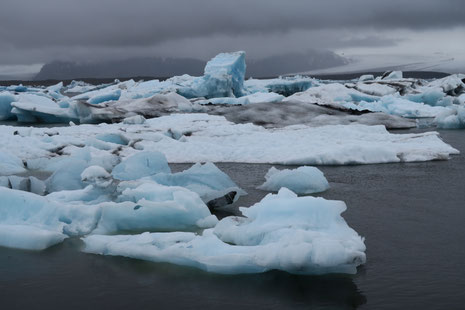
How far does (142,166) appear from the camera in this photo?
275 inches

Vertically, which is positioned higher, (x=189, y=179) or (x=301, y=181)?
(x=189, y=179)

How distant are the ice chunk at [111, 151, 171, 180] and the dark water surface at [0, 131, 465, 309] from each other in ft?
7.46

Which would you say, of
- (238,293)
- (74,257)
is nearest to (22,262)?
(74,257)

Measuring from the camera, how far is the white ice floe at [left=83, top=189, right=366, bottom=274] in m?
3.63

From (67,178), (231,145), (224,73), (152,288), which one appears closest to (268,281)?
(152,288)

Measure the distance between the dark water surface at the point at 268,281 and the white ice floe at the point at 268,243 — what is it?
0.08 m

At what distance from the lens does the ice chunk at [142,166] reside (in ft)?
22.6

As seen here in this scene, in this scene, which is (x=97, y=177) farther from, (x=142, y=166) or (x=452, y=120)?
(x=452, y=120)

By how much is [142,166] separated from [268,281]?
3.67 meters

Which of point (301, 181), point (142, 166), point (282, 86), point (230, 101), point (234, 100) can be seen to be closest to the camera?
point (301, 181)

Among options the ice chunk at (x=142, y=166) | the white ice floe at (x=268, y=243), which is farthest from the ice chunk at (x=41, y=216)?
the ice chunk at (x=142, y=166)

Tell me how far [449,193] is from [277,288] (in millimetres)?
3526

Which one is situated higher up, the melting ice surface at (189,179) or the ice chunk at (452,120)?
the melting ice surface at (189,179)

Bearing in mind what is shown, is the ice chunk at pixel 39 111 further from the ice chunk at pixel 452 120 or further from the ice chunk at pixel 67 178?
the ice chunk at pixel 452 120
